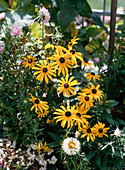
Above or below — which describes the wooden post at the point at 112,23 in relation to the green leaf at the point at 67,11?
below

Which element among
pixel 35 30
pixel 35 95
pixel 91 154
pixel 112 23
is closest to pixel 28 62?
pixel 35 95

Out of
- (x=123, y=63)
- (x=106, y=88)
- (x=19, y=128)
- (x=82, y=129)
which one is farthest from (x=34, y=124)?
(x=123, y=63)

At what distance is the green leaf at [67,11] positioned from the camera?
4.40 ft

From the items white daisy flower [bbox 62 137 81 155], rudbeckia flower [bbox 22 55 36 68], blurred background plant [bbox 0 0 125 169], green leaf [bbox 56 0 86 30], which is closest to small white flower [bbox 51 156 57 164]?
blurred background plant [bbox 0 0 125 169]

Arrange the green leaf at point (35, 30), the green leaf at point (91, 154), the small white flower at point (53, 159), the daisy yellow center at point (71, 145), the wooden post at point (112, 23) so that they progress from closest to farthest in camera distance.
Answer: the daisy yellow center at point (71, 145)
the green leaf at point (91, 154)
the small white flower at point (53, 159)
the green leaf at point (35, 30)
the wooden post at point (112, 23)

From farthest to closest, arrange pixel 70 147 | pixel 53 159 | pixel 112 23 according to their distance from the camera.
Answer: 1. pixel 112 23
2. pixel 53 159
3. pixel 70 147

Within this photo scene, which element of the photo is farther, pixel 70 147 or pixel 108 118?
pixel 108 118

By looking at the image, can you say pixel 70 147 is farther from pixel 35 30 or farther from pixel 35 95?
pixel 35 30

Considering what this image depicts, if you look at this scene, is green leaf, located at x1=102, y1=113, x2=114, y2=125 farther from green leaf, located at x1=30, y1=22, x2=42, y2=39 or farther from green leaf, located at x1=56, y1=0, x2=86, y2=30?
green leaf, located at x1=30, y1=22, x2=42, y2=39

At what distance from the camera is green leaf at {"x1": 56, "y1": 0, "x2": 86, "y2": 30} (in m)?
1.34

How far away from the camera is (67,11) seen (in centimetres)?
136

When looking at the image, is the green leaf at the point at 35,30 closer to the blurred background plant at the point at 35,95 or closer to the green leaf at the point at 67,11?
the blurred background plant at the point at 35,95

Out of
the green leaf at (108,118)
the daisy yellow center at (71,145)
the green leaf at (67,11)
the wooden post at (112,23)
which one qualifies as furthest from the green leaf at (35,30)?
the daisy yellow center at (71,145)

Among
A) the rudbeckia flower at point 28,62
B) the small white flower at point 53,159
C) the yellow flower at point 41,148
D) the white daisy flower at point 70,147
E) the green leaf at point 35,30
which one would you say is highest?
the green leaf at point 35,30
